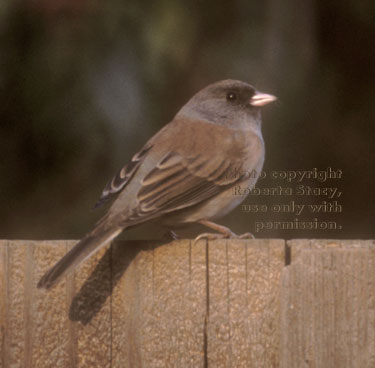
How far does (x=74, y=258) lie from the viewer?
2.07 m

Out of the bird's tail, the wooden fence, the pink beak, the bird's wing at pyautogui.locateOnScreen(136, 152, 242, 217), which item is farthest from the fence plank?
the pink beak

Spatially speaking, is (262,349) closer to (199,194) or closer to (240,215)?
(199,194)

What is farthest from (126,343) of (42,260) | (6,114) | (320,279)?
(6,114)

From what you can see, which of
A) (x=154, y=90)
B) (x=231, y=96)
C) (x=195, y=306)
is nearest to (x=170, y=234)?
(x=154, y=90)

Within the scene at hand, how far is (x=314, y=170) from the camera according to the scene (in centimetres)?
316

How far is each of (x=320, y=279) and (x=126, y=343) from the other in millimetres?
573

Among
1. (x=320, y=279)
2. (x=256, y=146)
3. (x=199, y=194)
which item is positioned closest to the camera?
(x=320, y=279)

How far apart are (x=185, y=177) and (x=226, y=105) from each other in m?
0.97

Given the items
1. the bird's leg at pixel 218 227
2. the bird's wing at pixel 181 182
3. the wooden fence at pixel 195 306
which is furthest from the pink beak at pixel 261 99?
the wooden fence at pixel 195 306

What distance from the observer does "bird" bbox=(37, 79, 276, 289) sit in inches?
104

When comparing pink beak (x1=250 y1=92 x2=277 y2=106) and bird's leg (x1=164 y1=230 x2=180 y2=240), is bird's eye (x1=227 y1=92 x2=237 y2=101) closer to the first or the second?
pink beak (x1=250 y1=92 x2=277 y2=106)

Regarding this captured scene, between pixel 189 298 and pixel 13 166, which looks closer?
pixel 189 298

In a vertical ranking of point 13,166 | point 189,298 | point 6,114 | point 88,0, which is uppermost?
point 88,0

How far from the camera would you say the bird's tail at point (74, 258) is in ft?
6.60
